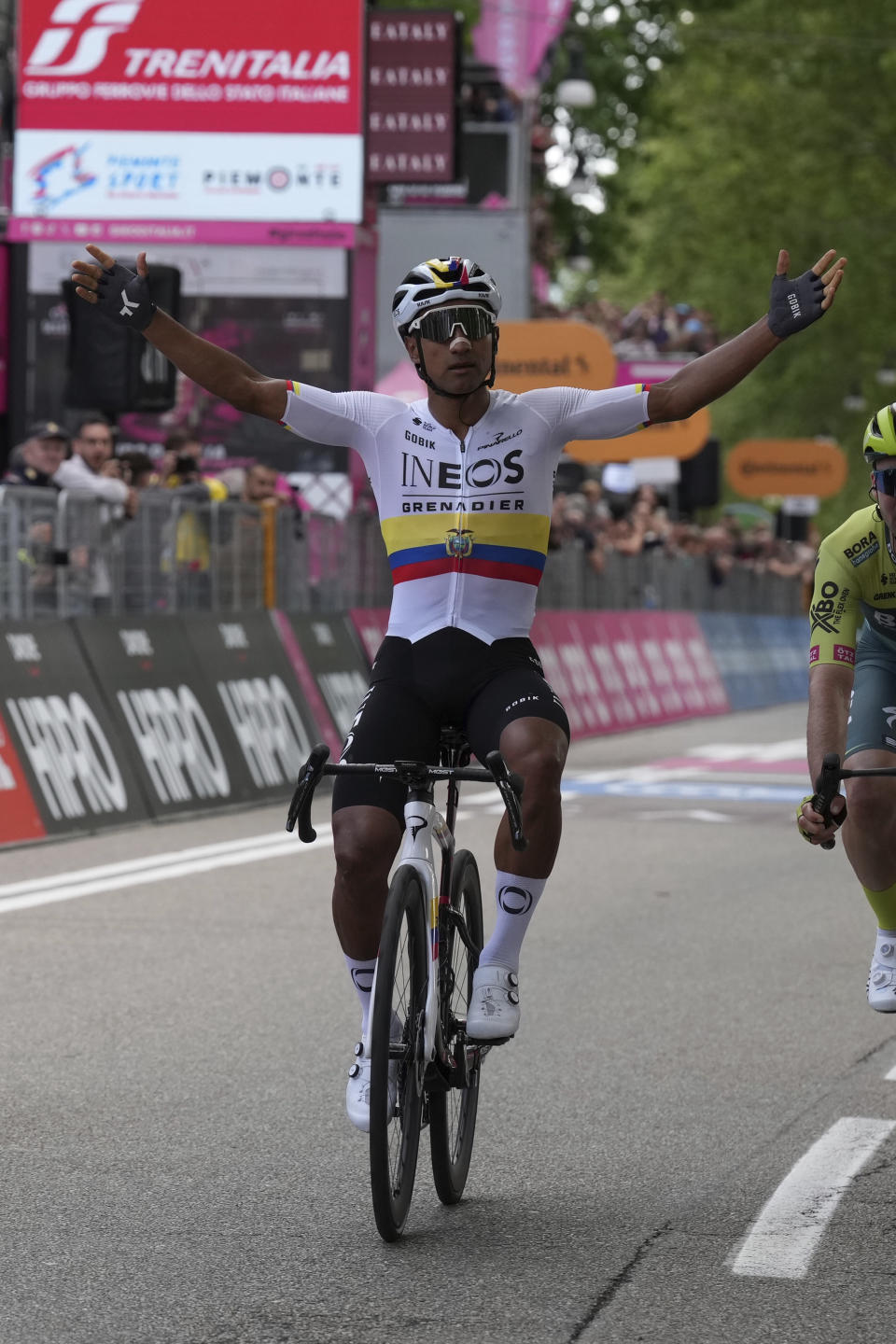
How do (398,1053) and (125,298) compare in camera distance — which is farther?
(125,298)

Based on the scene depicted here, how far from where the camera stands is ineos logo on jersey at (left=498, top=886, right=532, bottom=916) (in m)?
6.11

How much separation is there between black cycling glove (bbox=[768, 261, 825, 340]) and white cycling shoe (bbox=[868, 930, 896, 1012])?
1647 millimetres

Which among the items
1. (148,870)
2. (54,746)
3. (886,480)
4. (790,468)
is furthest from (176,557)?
(790,468)

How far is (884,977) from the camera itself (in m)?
6.60

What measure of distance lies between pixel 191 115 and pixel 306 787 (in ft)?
70.8

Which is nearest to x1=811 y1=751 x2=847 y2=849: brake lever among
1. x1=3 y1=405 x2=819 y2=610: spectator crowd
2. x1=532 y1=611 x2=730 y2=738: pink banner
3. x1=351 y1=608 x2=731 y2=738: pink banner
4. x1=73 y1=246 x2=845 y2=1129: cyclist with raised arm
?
x1=73 y1=246 x2=845 y2=1129: cyclist with raised arm

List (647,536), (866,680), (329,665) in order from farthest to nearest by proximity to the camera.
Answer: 1. (647,536)
2. (329,665)
3. (866,680)

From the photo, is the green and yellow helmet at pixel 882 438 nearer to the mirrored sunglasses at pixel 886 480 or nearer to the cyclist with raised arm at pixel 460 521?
the mirrored sunglasses at pixel 886 480

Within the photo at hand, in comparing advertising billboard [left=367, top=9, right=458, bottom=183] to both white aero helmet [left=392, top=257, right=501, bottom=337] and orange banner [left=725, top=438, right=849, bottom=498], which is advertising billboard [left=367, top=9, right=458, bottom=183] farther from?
white aero helmet [left=392, top=257, right=501, bottom=337]

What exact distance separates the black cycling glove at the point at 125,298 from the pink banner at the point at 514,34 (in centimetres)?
2563

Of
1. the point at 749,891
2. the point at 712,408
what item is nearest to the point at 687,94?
Result: the point at 712,408

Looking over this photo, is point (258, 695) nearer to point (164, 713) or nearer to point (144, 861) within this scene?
point (164, 713)

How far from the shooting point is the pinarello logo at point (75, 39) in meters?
26.0

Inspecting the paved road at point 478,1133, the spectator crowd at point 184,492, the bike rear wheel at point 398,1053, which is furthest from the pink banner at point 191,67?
the bike rear wheel at point 398,1053
